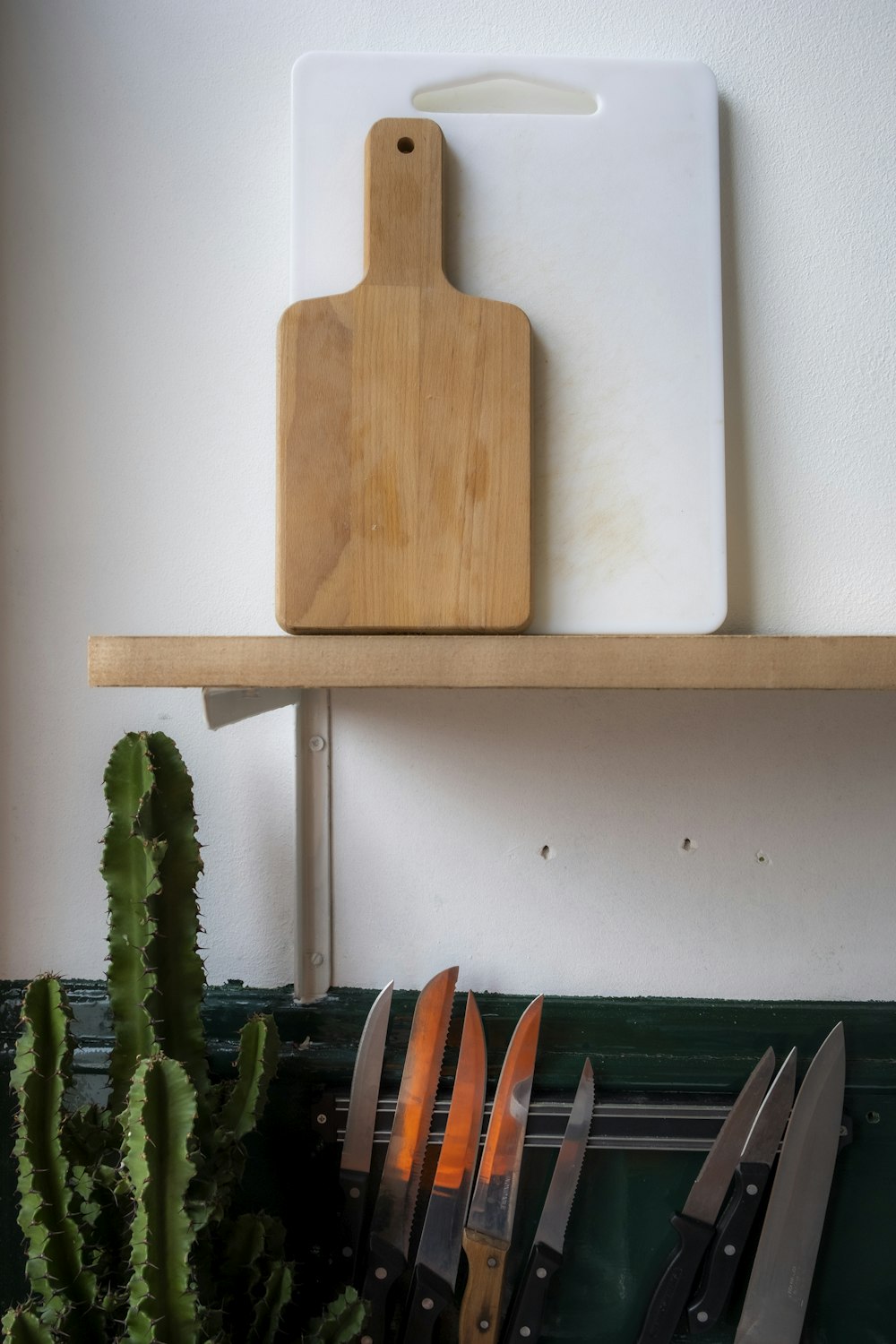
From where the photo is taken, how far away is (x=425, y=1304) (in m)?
0.84

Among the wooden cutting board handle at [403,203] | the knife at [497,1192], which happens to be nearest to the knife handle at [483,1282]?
the knife at [497,1192]

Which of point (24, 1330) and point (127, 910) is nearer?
point (24, 1330)

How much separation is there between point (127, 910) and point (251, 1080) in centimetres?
17

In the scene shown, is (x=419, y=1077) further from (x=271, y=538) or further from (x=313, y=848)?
(x=271, y=538)

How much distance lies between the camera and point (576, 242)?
868 millimetres

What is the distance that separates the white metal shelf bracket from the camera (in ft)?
3.02

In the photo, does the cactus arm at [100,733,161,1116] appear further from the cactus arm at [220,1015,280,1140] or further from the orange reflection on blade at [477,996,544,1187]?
the orange reflection on blade at [477,996,544,1187]

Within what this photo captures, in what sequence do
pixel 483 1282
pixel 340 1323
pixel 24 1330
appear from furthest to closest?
pixel 483 1282 → pixel 340 1323 → pixel 24 1330

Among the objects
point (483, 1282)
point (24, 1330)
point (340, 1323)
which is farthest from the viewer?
point (483, 1282)

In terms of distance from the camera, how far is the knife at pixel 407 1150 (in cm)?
85

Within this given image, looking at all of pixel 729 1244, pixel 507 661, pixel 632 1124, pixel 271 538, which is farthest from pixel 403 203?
pixel 729 1244

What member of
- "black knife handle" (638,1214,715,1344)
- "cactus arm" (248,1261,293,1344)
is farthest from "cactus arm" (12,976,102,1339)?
"black knife handle" (638,1214,715,1344)

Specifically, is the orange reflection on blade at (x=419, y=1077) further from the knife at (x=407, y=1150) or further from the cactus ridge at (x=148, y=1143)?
the cactus ridge at (x=148, y=1143)

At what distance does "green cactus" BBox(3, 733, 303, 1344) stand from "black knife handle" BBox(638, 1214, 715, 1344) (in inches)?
13.5
